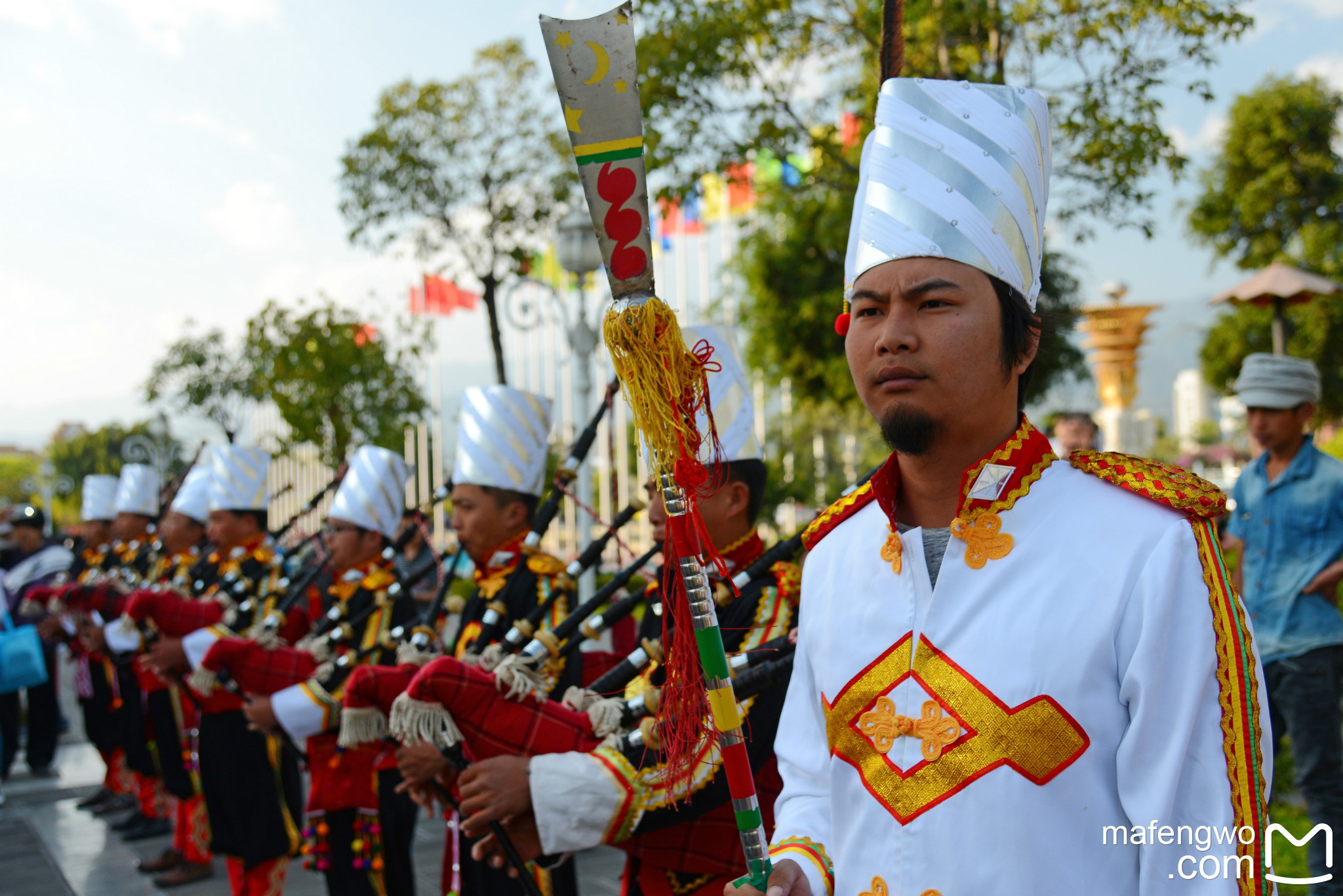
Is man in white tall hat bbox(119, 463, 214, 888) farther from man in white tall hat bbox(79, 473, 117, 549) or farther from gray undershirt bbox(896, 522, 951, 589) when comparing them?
gray undershirt bbox(896, 522, 951, 589)

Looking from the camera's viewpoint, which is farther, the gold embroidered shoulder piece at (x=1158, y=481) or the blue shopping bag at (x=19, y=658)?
the blue shopping bag at (x=19, y=658)

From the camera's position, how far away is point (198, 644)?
5.51 meters

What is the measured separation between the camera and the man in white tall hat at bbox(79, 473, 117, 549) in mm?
11023

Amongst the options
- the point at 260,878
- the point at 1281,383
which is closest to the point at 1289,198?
the point at 1281,383

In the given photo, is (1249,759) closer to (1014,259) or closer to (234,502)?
(1014,259)

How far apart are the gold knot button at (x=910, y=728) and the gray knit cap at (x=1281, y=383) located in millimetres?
3702

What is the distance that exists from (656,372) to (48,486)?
3232cm

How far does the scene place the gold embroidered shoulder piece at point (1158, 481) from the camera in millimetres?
1589

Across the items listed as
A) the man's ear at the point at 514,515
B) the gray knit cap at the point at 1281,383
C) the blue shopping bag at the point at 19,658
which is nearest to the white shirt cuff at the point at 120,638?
the blue shopping bag at the point at 19,658

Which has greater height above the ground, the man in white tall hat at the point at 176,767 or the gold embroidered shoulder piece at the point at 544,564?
the gold embroidered shoulder piece at the point at 544,564

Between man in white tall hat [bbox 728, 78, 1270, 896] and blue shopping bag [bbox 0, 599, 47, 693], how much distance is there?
7737mm

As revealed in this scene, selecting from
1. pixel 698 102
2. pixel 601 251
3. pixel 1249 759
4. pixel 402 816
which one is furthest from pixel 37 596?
pixel 1249 759

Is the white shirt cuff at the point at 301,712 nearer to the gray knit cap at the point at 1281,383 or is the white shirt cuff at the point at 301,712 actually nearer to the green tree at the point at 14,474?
the gray knit cap at the point at 1281,383

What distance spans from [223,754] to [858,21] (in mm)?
5846
